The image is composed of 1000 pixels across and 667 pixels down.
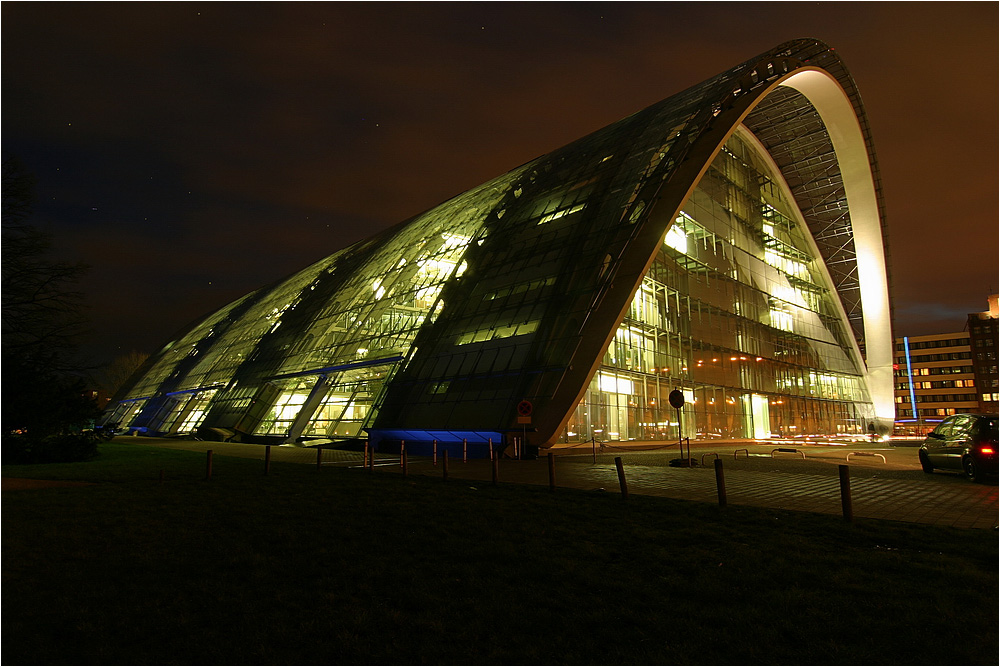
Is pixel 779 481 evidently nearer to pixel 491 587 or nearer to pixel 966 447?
pixel 966 447

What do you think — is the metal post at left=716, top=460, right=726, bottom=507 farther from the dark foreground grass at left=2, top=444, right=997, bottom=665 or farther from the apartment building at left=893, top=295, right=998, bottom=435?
the apartment building at left=893, top=295, right=998, bottom=435

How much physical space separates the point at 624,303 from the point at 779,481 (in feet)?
31.3

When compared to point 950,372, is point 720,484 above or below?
below

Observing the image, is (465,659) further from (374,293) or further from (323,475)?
(374,293)

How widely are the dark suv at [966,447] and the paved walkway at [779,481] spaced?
1.30ft

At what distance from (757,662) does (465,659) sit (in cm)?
215

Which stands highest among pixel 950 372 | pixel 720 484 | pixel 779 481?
pixel 950 372

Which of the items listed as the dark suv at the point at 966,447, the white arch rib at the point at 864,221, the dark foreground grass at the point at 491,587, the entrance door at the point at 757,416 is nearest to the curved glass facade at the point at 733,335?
the entrance door at the point at 757,416

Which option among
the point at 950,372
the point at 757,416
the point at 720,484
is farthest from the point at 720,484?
the point at 950,372

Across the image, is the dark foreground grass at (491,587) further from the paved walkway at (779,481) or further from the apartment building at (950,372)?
the apartment building at (950,372)

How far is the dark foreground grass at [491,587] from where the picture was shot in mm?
4520

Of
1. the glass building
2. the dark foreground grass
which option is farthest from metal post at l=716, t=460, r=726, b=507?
the glass building

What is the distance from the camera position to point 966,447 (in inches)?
595

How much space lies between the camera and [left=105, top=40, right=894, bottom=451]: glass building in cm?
2478
